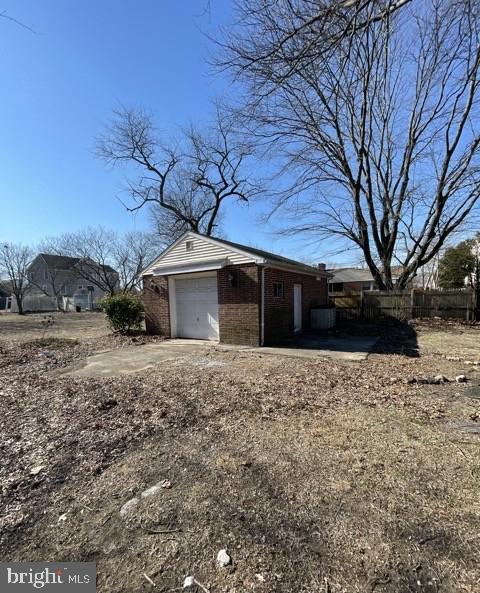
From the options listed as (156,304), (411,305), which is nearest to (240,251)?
(156,304)

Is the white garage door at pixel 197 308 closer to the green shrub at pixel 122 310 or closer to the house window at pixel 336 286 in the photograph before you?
the green shrub at pixel 122 310

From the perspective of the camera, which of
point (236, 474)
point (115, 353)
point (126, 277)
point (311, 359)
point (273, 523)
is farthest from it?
point (126, 277)

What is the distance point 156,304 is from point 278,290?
4.63 metres

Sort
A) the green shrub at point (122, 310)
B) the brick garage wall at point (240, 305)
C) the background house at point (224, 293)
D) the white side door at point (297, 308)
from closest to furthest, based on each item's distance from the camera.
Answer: the brick garage wall at point (240, 305)
the background house at point (224, 293)
the white side door at point (297, 308)
the green shrub at point (122, 310)

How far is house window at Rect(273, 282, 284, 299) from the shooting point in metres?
9.41

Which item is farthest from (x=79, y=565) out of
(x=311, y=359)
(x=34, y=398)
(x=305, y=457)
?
(x=311, y=359)

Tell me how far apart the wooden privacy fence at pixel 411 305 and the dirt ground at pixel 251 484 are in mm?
9575

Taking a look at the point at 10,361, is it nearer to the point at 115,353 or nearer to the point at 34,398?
the point at 115,353

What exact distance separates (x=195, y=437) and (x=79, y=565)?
161cm

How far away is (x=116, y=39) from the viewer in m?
5.06

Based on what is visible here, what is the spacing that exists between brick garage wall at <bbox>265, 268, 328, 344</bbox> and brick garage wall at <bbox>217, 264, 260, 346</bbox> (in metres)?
0.40

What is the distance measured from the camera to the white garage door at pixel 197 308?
9969 millimetres

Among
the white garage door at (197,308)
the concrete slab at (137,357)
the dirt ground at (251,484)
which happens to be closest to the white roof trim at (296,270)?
the white garage door at (197,308)

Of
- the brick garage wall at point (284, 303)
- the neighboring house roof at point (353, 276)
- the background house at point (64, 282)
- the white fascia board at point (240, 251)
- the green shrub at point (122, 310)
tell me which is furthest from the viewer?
the neighboring house roof at point (353, 276)
